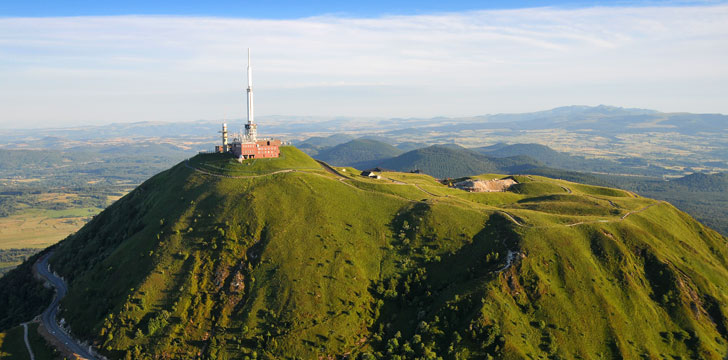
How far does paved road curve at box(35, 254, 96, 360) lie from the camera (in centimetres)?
9312

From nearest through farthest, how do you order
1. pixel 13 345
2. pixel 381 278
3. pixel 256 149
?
pixel 13 345 → pixel 381 278 → pixel 256 149

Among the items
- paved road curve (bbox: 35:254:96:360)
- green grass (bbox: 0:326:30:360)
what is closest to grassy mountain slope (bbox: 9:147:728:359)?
paved road curve (bbox: 35:254:96:360)

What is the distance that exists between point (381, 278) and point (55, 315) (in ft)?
262

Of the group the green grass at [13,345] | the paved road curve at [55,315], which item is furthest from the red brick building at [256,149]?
the green grass at [13,345]

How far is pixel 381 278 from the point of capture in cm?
10456

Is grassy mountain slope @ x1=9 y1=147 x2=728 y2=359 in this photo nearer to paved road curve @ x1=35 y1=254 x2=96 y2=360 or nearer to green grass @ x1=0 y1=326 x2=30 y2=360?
paved road curve @ x1=35 y1=254 x2=96 y2=360

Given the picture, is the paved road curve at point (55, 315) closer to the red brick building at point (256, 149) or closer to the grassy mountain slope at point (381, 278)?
the grassy mountain slope at point (381, 278)

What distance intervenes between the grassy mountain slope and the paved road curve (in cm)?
293

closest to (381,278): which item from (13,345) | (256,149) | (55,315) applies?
(256,149)

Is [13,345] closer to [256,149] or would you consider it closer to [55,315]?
[55,315]

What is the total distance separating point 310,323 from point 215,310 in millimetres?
21541

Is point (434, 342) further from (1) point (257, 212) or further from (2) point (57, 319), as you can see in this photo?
(2) point (57, 319)

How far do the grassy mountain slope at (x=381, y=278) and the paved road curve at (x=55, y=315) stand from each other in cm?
293

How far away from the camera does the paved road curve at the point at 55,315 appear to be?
306 ft
